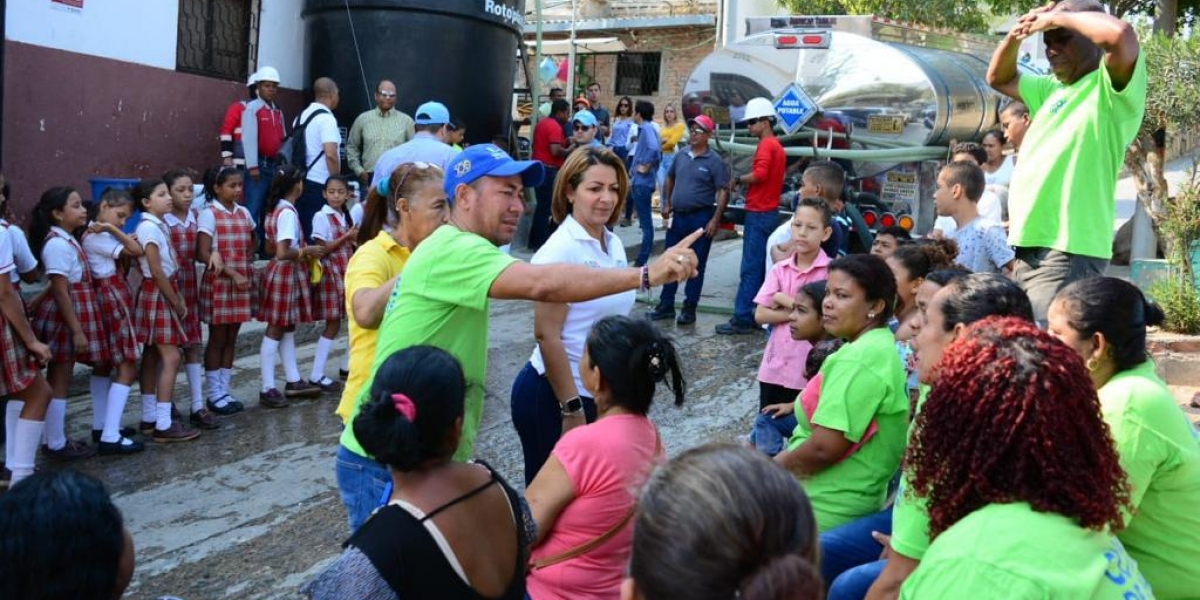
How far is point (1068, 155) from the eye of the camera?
4230mm

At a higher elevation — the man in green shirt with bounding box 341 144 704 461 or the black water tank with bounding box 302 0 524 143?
the black water tank with bounding box 302 0 524 143

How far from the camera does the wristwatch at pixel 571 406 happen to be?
12.6 feet

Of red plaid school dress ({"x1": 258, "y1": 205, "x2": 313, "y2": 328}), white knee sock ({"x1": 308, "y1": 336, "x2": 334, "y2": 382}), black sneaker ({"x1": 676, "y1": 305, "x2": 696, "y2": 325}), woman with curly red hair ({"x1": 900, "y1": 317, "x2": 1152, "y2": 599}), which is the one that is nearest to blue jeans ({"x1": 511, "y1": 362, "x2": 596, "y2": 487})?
woman with curly red hair ({"x1": 900, "y1": 317, "x2": 1152, "y2": 599})

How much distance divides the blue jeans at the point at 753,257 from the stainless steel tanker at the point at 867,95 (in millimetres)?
1025

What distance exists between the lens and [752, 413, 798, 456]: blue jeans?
4609mm

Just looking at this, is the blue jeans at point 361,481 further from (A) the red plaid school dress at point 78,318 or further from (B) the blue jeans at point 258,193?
(B) the blue jeans at point 258,193

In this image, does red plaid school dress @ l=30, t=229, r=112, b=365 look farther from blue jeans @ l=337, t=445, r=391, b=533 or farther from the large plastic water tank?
the large plastic water tank

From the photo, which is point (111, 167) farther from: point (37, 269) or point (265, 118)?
point (37, 269)

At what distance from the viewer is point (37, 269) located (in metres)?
5.56

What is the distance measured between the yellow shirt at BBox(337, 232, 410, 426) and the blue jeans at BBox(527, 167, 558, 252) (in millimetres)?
8903

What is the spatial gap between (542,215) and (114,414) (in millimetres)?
7511

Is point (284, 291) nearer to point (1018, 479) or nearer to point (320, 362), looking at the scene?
point (320, 362)

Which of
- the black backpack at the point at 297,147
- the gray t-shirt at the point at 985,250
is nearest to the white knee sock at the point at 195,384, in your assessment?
the black backpack at the point at 297,147

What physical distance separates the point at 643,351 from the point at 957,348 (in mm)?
1013
